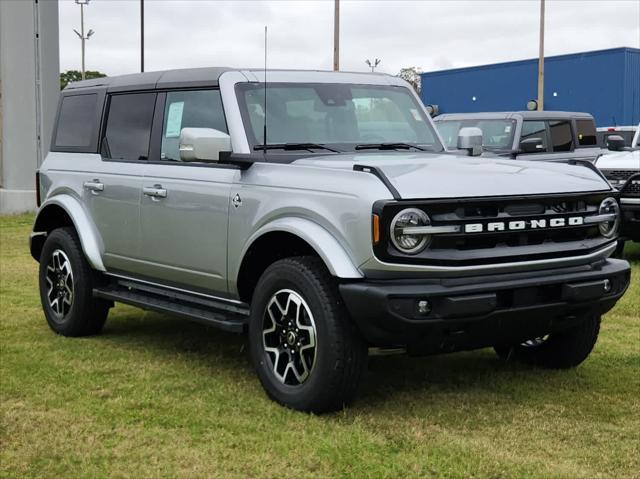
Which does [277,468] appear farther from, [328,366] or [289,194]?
[289,194]

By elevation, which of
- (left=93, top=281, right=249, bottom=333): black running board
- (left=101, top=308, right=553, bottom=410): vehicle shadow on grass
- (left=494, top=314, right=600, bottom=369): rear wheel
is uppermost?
(left=93, top=281, right=249, bottom=333): black running board

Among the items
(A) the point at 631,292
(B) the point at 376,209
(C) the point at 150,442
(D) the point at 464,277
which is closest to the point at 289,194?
(B) the point at 376,209

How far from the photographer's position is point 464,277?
4.75 metres

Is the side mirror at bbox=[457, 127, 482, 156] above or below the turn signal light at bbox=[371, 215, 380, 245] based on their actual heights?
above

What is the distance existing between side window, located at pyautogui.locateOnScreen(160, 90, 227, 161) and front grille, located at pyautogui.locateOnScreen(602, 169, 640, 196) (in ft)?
21.6

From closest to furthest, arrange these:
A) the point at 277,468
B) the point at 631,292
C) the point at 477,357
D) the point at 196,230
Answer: the point at 277,468
the point at 196,230
the point at 477,357
the point at 631,292

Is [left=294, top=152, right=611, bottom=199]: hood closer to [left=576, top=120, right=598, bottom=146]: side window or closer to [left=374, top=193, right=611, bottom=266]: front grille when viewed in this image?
[left=374, top=193, right=611, bottom=266]: front grille

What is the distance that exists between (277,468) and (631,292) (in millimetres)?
5805

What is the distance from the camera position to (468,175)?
491cm

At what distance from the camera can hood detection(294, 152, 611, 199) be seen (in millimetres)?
4723

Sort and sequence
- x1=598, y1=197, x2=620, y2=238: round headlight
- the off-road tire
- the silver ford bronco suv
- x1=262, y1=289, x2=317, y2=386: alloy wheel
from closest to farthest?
1. the silver ford bronco suv
2. x1=262, y1=289, x2=317, y2=386: alloy wheel
3. x1=598, y1=197, x2=620, y2=238: round headlight
4. the off-road tire

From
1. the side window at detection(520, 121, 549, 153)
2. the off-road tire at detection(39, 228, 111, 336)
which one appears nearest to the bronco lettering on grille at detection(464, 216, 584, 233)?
the off-road tire at detection(39, 228, 111, 336)

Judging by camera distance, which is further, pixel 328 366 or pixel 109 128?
pixel 109 128

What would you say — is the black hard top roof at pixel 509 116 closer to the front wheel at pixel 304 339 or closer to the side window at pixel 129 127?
the side window at pixel 129 127
